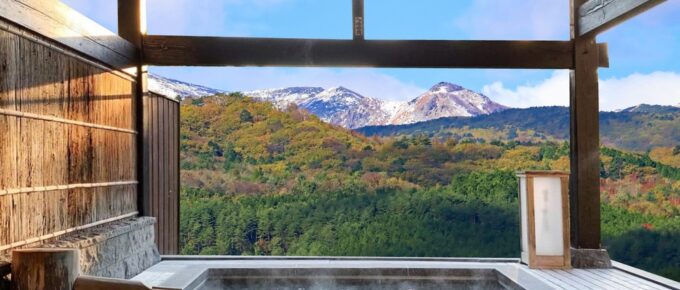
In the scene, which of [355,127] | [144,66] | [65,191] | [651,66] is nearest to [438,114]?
[355,127]

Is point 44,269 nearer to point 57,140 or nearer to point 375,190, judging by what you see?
point 57,140

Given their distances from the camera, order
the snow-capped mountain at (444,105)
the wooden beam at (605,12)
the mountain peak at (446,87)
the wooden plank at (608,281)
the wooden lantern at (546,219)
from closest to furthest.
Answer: the wooden beam at (605,12)
the wooden plank at (608,281)
the wooden lantern at (546,219)
the snow-capped mountain at (444,105)
the mountain peak at (446,87)

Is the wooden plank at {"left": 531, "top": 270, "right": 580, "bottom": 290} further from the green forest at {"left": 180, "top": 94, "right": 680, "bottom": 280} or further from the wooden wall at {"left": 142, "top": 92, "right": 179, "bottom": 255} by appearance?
the green forest at {"left": 180, "top": 94, "right": 680, "bottom": 280}

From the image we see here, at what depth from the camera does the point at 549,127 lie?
1078cm

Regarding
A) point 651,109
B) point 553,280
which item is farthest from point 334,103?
point 553,280

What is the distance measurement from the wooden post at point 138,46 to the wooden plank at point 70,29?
18 centimetres

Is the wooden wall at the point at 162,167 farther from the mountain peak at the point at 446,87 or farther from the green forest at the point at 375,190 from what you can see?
the mountain peak at the point at 446,87

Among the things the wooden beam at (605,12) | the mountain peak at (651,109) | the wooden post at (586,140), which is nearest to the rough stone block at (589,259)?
the wooden post at (586,140)

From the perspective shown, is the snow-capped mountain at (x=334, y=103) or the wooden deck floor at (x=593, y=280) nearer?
the wooden deck floor at (x=593, y=280)

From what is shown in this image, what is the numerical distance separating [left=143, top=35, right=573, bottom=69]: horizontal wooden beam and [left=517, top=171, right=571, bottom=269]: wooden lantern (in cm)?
99

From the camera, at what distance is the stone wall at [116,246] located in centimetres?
352

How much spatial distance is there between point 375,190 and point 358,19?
541 cm

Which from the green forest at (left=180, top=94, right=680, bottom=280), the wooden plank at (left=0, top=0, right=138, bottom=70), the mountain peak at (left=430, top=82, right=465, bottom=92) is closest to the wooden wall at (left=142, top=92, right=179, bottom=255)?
the wooden plank at (left=0, top=0, right=138, bottom=70)

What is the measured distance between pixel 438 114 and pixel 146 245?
7.53 meters
